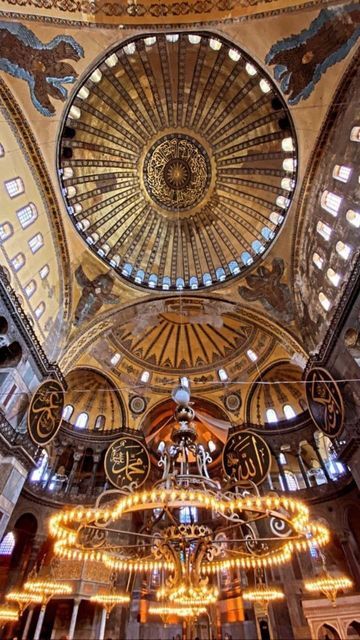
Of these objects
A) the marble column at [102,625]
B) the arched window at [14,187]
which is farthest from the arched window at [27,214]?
the marble column at [102,625]

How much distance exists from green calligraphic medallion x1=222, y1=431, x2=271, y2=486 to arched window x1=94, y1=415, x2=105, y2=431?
6792mm

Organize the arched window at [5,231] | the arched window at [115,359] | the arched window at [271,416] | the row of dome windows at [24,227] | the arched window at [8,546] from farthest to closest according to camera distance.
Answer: the arched window at [115,359] → the arched window at [271,416] → the arched window at [8,546] → the row of dome windows at [24,227] → the arched window at [5,231]

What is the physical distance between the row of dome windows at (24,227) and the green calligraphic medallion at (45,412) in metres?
2.90

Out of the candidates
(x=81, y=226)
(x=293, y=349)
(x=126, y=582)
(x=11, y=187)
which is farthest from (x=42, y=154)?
(x=126, y=582)

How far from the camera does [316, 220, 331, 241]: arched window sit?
11.6 meters

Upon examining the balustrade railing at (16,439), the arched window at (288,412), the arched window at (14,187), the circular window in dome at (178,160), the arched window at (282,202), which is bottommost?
the balustrade railing at (16,439)

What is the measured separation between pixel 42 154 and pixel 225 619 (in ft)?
75.5

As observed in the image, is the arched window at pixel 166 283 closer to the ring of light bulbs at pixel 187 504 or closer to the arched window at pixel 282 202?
the arched window at pixel 282 202

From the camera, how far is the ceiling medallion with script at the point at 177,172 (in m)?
14.8

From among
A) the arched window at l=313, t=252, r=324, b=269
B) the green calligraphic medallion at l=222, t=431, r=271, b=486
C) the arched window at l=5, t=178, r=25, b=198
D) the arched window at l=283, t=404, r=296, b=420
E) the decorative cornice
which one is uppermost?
the arched window at l=5, t=178, r=25, b=198

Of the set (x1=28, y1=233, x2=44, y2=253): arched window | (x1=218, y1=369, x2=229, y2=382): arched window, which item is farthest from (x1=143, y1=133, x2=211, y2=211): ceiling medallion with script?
(x1=218, y1=369, x2=229, y2=382): arched window

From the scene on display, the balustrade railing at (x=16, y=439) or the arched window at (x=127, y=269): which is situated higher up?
the arched window at (x=127, y=269)

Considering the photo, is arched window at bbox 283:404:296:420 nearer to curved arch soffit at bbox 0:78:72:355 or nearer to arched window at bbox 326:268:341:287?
arched window at bbox 326:268:341:287

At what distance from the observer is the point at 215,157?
14.8 meters
